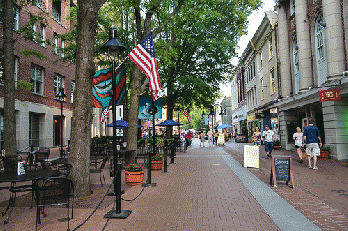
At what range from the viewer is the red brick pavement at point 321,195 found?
510cm

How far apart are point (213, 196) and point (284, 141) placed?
1735 cm

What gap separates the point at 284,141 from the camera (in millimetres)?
22422

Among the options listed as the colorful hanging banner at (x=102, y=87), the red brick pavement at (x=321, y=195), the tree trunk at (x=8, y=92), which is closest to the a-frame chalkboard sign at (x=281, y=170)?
the red brick pavement at (x=321, y=195)

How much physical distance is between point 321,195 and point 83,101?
651 cm

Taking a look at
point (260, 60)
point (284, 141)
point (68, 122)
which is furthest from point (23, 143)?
point (260, 60)

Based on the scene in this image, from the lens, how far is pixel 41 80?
23562 mm

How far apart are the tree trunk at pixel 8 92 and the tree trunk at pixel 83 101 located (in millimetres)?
5250

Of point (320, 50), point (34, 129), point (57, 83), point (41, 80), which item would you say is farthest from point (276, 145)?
point (57, 83)

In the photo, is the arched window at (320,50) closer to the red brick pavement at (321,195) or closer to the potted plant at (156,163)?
the red brick pavement at (321,195)

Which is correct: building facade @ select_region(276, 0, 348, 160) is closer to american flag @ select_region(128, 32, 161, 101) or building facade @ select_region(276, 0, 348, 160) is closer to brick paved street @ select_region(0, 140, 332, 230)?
brick paved street @ select_region(0, 140, 332, 230)

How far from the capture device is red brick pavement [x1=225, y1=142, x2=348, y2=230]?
16.7 ft

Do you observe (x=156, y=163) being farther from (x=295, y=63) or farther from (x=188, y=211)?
(x=295, y=63)

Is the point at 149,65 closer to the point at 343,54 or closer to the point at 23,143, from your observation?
the point at 343,54

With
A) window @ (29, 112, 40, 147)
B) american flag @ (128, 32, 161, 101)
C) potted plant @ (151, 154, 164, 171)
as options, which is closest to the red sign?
potted plant @ (151, 154, 164, 171)
